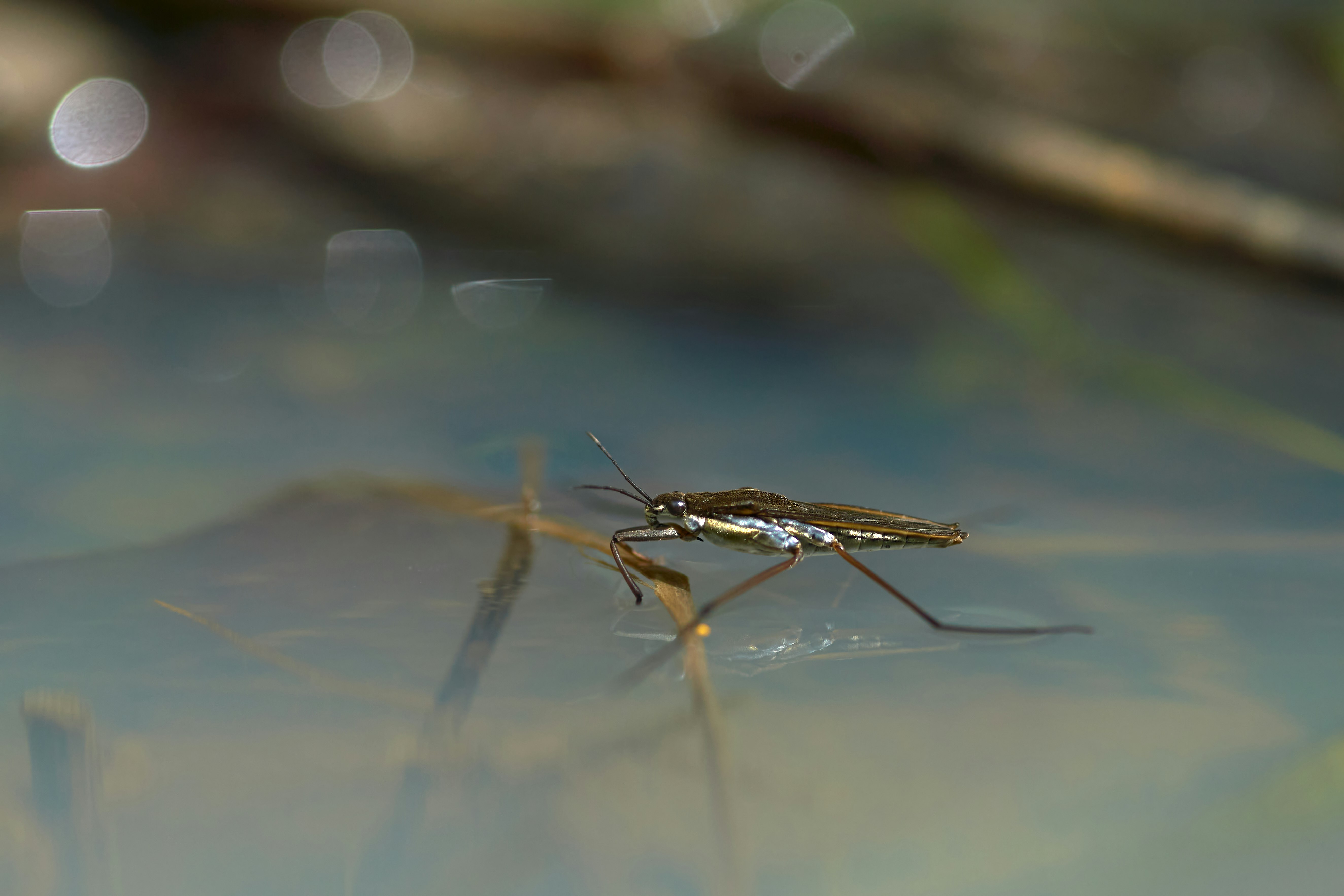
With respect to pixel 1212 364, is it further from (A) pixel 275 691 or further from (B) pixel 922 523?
(A) pixel 275 691

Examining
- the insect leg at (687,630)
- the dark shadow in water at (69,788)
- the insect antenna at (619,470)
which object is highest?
the insect antenna at (619,470)

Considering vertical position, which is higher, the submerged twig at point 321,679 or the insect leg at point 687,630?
the insect leg at point 687,630

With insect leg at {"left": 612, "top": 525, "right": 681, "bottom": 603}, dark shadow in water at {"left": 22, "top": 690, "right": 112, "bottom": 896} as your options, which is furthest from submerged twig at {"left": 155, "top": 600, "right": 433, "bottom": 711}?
insect leg at {"left": 612, "top": 525, "right": 681, "bottom": 603}

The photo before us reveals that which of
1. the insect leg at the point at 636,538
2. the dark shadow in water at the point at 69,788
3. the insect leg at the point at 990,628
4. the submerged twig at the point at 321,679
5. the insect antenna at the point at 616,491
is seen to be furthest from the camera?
the insect antenna at the point at 616,491

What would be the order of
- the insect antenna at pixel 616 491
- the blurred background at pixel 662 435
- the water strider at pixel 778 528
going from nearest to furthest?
the blurred background at pixel 662 435 → the water strider at pixel 778 528 → the insect antenna at pixel 616 491

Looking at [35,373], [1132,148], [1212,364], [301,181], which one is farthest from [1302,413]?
[301,181]

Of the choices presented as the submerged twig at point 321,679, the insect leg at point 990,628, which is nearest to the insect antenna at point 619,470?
the insect leg at point 990,628

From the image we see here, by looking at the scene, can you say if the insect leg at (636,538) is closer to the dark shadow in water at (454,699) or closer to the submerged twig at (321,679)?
the dark shadow in water at (454,699)

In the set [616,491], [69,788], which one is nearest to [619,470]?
[616,491]
